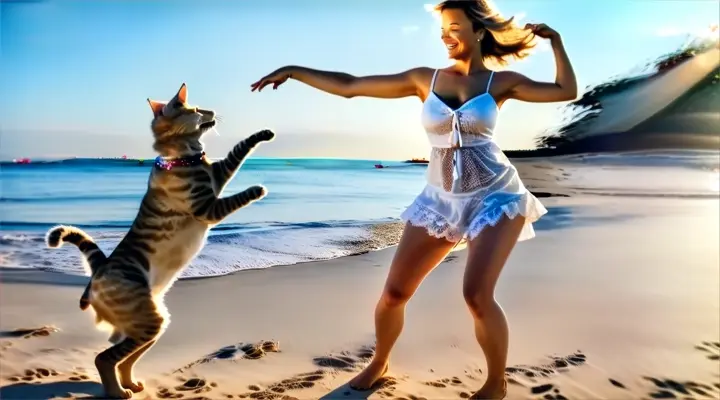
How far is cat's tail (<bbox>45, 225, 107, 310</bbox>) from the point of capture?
2160 millimetres

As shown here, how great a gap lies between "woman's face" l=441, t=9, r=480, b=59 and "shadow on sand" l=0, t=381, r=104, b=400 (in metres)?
1.77

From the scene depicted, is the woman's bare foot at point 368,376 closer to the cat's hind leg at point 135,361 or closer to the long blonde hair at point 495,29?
the cat's hind leg at point 135,361

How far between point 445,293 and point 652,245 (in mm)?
2104

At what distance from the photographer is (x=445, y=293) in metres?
3.80

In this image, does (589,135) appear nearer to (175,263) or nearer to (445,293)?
(445,293)

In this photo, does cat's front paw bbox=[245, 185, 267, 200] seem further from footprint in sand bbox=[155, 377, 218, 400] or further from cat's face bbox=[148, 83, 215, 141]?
footprint in sand bbox=[155, 377, 218, 400]

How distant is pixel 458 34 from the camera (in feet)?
7.49

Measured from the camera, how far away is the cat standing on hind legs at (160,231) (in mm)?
2152

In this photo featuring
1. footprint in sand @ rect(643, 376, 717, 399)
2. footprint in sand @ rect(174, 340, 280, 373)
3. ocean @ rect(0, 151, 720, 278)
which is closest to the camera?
footprint in sand @ rect(643, 376, 717, 399)

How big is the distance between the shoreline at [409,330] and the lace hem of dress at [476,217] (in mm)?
684

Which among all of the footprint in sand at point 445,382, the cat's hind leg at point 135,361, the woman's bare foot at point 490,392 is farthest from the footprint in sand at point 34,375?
the woman's bare foot at point 490,392

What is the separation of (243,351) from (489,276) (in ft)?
4.09

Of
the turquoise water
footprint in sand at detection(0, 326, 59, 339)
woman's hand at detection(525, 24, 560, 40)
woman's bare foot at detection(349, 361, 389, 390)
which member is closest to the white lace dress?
woman's hand at detection(525, 24, 560, 40)

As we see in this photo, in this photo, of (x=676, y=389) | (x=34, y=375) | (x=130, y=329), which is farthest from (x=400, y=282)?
(x=34, y=375)
